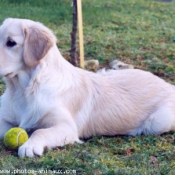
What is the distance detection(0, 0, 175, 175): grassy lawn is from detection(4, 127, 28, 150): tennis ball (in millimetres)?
68

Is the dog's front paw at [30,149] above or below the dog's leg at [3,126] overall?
above

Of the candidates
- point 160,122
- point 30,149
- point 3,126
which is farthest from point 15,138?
point 160,122

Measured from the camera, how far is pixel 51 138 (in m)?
4.95

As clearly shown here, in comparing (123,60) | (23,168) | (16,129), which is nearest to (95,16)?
(123,60)

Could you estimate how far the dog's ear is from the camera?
5.10 m

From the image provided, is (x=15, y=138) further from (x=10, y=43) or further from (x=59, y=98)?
(x=10, y=43)

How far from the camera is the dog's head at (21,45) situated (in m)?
5.06

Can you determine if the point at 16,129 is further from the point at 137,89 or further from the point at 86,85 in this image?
the point at 137,89

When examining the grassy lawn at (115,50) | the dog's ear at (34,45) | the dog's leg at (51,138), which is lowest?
the grassy lawn at (115,50)

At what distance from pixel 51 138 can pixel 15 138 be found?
0.31 metres

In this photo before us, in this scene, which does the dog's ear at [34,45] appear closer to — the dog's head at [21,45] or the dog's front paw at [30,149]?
the dog's head at [21,45]

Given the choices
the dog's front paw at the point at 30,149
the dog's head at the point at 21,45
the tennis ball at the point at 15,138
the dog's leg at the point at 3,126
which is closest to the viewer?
the dog's front paw at the point at 30,149

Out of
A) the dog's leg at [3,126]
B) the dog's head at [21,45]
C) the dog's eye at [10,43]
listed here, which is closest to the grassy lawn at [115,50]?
the dog's leg at [3,126]

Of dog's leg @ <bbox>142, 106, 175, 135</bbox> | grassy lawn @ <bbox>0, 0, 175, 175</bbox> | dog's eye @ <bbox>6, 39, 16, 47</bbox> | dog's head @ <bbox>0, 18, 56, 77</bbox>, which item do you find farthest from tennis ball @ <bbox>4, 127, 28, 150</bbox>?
dog's leg @ <bbox>142, 106, 175, 135</bbox>
